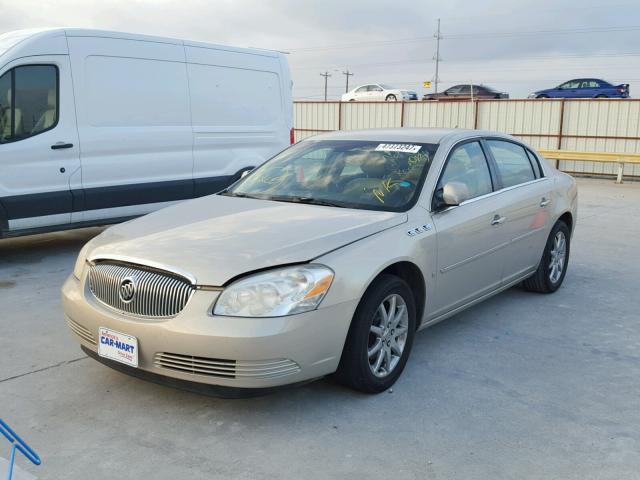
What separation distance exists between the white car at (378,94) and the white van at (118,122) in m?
24.2

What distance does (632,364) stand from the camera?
4.32 metres

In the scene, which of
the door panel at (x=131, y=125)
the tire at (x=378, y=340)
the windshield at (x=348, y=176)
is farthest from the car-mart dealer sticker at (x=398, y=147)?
the door panel at (x=131, y=125)

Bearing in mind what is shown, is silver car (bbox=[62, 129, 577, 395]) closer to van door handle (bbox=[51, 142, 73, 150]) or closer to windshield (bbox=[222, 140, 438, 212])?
windshield (bbox=[222, 140, 438, 212])

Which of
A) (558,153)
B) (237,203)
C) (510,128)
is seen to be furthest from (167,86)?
(510,128)

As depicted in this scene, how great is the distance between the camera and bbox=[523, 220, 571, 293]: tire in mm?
5801

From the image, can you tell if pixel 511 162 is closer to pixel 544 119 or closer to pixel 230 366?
pixel 230 366

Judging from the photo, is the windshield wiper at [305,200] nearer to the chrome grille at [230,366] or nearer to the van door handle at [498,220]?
the van door handle at [498,220]

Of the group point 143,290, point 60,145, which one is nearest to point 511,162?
point 143,290

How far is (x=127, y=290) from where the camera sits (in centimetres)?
346

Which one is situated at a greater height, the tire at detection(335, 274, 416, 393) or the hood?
the hood

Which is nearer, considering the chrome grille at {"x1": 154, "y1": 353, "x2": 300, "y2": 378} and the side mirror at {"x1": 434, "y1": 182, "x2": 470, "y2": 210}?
the chrome grille at {"x1": 154, "y1": 353, "x2": 300, "y2": 378}

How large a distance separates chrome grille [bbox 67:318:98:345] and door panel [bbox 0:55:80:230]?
3476 mm

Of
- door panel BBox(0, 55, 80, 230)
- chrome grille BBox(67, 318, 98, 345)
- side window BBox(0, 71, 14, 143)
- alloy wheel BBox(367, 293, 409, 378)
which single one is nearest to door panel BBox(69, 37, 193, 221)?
door panel BBox(0, 55, 80, 230)

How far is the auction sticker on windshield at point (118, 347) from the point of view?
3365mm
